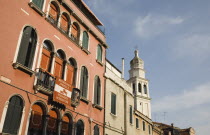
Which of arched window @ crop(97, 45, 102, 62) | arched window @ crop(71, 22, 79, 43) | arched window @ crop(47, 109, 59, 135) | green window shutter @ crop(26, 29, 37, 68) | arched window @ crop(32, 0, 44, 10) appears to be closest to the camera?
green window shutter @ crop(26, 29, 37, 68)

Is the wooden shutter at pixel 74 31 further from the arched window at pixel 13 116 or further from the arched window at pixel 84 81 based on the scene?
the arched window at pixel 13 116

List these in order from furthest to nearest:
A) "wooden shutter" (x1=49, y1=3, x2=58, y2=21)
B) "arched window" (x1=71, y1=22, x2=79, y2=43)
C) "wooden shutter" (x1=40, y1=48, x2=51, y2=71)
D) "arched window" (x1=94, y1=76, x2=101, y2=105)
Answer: "arched window" (x1=94, y1=76, x2=101, y2=105) < "arched window" (x1=71, y1=22, x2=79, y2=43) < "wooden shutter" (x1=49, y1=3, x2=58, y2=21) < "wooden shutter" (x1=40, y1=48, x2=51, y2=71)

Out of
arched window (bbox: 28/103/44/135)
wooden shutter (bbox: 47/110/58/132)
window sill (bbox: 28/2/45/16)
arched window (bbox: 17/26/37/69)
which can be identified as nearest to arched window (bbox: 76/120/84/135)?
wooden shutter (bbox: 47/110/58/132)

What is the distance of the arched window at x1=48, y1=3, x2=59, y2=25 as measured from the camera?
48.0ft

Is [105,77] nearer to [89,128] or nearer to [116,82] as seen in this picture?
[116,82]

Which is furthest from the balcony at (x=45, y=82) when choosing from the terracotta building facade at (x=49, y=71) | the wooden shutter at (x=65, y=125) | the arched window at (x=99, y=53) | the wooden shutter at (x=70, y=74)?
the arched window at (x=99, y=53)

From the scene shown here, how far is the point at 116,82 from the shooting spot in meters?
21.3

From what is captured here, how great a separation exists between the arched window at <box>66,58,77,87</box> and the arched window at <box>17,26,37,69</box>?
133 inches

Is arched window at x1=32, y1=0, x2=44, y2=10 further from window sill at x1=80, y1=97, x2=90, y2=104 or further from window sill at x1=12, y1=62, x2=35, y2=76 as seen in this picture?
window sill at x1=80, y1=97, x2=90, y2=104

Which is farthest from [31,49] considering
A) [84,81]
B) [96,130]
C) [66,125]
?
[96,130]

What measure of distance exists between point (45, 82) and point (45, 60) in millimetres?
1516

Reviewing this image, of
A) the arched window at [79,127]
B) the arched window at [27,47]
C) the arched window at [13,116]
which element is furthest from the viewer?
the arched window at [79,127]

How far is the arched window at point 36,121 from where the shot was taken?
11.5 meters

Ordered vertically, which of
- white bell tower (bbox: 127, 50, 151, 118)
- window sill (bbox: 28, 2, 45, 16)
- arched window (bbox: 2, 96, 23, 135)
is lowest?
arched window (bbox: 2, 96, 23, 135)
